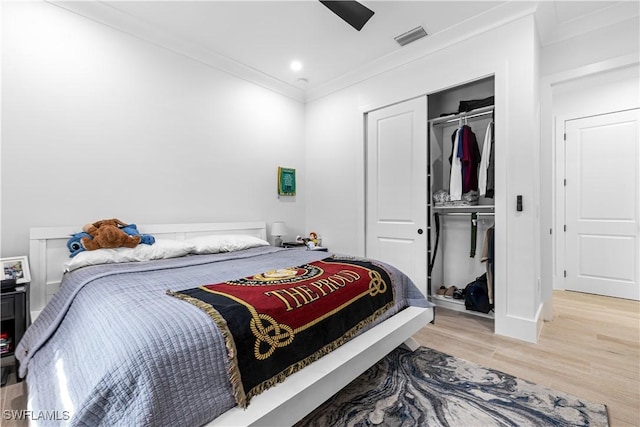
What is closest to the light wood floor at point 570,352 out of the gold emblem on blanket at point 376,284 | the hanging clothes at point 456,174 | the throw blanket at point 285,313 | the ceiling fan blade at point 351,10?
the gold emblem on blanket at point 376,284

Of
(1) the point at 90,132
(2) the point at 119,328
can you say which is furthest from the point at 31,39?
(2) the point at 119,328

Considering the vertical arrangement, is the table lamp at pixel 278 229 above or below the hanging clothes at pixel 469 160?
below

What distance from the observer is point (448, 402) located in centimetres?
165

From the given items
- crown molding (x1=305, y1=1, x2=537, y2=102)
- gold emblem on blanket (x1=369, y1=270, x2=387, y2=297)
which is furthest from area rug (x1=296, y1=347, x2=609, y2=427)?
crown molding (x1=305, y1=1, x2=537, y2=102)

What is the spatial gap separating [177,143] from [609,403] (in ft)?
12.4

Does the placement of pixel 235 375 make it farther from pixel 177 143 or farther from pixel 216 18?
pixel 216 18

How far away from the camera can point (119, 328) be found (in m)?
1.08

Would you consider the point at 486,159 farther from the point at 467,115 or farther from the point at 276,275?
the point at 276,275

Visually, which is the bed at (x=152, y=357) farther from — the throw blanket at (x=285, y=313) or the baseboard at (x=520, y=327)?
the baseboard at (x=520, y=327)

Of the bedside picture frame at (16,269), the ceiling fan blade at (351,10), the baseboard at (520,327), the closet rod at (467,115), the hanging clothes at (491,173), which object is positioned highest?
the ceiling fan blade at (351,10)

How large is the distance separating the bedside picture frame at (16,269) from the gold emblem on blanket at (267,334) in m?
1.82

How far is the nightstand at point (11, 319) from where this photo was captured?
6.08 feet

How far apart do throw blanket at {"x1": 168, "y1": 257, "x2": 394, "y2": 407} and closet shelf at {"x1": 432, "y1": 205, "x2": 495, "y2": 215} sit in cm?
157

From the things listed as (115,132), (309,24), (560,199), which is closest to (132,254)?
(115,132)
